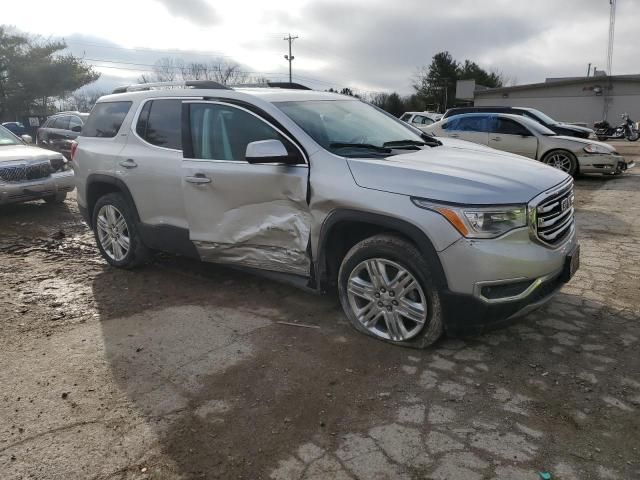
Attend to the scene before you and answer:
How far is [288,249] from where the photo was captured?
399 cm

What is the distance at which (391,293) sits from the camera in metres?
3.51

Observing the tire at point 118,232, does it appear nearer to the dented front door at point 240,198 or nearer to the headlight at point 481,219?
the dented front door at point 240,198

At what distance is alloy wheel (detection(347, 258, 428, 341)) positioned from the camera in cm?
342

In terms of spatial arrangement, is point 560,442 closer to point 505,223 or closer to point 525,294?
point 525,294

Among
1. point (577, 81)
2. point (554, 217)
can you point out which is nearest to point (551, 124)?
point (554, 217)

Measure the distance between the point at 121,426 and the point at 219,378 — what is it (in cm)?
66

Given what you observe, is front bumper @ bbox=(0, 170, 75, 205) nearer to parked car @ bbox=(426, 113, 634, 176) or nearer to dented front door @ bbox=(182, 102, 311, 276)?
dented front door @ bbox=(182, 102, 311, 276)

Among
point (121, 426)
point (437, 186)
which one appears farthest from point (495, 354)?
point (121, 426)

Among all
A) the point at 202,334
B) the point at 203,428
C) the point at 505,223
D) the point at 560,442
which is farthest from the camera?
the point at 202,334

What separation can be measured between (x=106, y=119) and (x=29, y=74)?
37210 millimetres

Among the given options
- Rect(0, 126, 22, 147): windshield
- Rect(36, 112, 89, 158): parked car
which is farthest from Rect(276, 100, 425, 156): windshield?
Rect(36, 112, 89, 158): parked car

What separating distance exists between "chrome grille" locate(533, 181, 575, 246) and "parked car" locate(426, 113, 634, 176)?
832cm

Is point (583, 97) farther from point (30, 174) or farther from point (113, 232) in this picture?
point (113, 232)

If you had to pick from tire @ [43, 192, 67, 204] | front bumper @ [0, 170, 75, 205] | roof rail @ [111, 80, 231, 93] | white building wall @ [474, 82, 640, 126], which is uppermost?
white building wall @ [474, 82, 640, 126]
